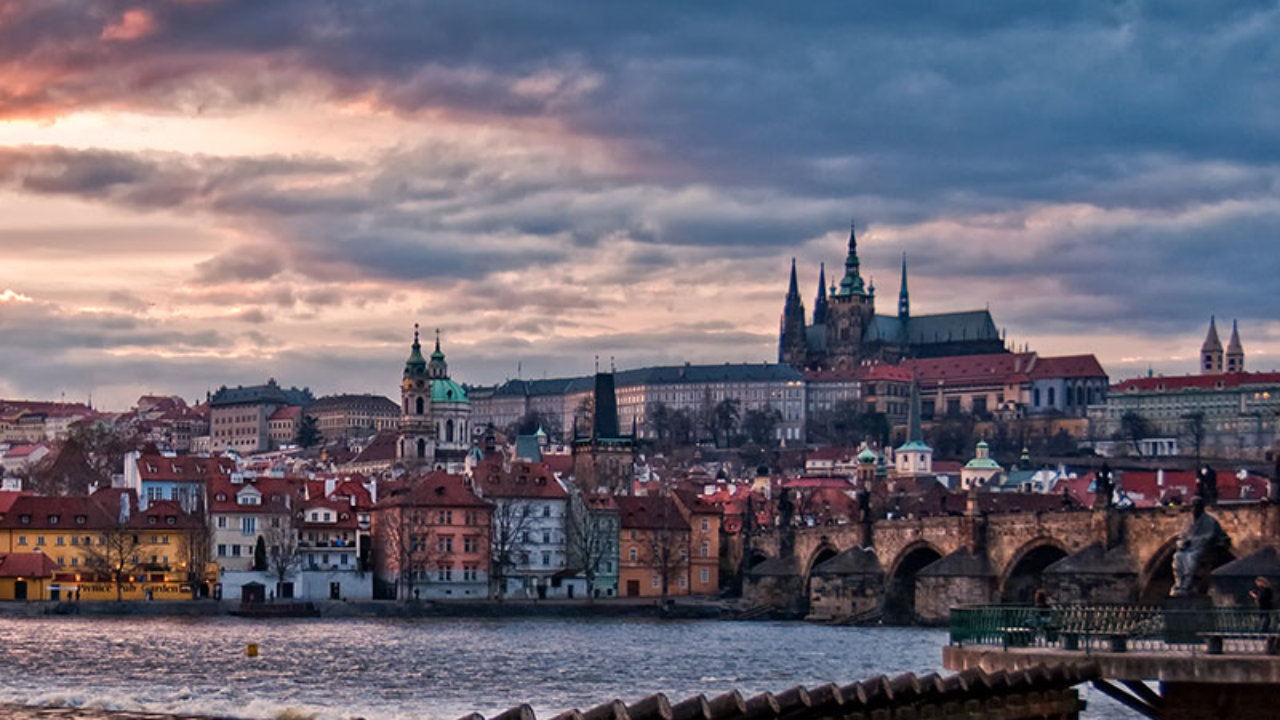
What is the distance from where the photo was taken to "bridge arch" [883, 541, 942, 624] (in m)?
103

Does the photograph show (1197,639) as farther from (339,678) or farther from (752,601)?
(752,601)

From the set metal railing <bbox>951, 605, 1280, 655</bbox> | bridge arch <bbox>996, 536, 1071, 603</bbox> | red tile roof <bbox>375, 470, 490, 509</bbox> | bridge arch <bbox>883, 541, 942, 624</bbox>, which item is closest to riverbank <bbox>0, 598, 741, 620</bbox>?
red tile roof <bbox>375, 470, 490, 509</bbox>

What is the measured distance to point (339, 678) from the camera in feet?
192

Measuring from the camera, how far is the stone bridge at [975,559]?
81.1m

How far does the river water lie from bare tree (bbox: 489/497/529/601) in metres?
15.8

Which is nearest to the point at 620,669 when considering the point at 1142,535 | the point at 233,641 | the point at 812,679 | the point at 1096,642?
the point at 812,679

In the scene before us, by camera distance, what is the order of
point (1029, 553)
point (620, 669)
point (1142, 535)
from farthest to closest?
point (1029, 553) < point (1142, 535) < point (620, 669)

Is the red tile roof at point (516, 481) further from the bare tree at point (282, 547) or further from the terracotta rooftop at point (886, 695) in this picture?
the terracotta rooftop at point (886, 695)

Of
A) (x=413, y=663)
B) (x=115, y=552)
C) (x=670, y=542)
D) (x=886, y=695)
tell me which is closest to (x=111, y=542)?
(x=115, y=552)

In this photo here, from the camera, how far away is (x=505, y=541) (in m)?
115

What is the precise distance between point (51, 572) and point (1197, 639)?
89.2 meters

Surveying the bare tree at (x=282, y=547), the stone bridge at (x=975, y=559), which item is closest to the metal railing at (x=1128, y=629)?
the stone bridge at (x=975, y=559)

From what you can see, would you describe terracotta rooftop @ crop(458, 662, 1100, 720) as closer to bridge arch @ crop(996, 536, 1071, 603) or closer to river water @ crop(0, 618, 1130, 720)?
river water @ crop(0, 618, 1130, 720)

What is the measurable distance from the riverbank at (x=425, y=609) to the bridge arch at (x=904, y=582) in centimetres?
834
